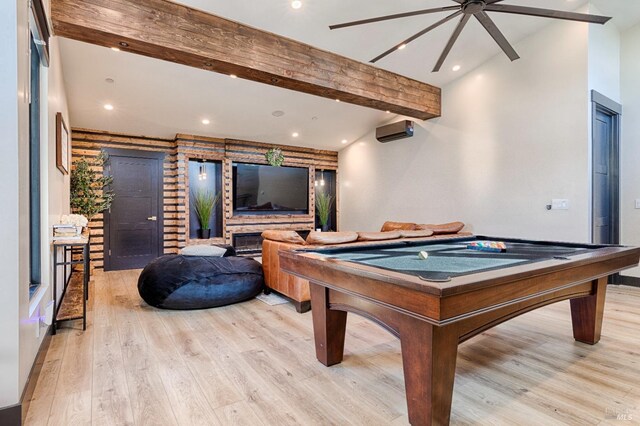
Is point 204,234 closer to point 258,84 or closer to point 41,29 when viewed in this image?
point 258,84

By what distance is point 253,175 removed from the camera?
707 centimetres

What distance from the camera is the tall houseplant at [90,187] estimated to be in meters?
5.13

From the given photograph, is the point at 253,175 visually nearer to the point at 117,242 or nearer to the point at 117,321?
the point at 117,242

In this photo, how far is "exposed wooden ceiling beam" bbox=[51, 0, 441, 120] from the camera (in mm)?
2910

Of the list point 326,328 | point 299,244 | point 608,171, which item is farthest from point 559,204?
point 326,328

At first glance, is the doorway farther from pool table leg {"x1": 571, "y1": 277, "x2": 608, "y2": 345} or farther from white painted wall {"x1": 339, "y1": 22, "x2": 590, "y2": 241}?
pool table leg {"x1": 571, "y1": 277, "x2": 608, "y2": 345}

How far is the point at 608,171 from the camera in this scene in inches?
181

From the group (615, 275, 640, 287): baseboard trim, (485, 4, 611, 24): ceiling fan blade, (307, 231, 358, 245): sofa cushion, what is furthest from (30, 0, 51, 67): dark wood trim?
(615, 275, 640, 287): baseboard trim

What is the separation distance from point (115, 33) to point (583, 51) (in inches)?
211

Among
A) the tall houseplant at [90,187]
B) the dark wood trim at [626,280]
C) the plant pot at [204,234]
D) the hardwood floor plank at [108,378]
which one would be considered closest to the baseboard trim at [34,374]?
the hardwood floor plank at [108,378]

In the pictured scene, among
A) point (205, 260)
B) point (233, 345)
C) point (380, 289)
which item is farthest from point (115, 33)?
point (380, 289)

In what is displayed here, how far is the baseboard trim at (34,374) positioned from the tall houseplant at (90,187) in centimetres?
304

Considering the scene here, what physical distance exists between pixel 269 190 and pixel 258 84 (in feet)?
8.92

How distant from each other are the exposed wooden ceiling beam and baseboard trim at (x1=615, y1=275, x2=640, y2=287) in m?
4.02
